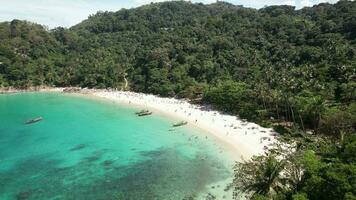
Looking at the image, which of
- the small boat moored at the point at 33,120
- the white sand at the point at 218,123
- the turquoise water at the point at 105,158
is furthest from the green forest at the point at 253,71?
the small boat moored at the point at 33,120

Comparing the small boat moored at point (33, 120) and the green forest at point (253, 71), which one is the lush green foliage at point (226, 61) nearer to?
the green forest at point (253, 71)

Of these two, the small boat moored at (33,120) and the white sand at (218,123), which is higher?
the white sand at (218,123)

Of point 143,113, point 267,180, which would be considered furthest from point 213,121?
point 267,180

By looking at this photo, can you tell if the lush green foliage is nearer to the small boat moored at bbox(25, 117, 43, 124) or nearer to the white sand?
the white sand

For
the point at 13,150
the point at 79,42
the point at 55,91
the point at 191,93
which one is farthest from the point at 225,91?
→ the point at 79,42

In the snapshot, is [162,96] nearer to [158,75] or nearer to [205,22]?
[158,75]

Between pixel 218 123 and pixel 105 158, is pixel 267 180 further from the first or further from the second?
pixel 218 123

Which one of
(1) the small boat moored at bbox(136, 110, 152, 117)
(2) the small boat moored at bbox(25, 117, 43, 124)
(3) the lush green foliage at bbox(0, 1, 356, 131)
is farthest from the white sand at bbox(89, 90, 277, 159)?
(2) the small boat moored at bbox(25, 117, 43, 124)
